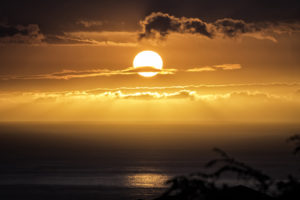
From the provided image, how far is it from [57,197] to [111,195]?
882 centimetres

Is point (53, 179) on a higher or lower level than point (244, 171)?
higher

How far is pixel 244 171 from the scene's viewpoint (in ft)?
13.0

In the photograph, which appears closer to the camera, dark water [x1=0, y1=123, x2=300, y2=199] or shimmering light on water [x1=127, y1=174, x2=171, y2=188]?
dark water [x1=0, y1=123, x2=300, y2=199]

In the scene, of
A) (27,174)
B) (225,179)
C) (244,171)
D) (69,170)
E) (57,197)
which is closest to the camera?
(244,171)

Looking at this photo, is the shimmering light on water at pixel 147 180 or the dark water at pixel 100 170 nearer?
the dark water at pixel 100 170

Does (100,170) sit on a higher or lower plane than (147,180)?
higher

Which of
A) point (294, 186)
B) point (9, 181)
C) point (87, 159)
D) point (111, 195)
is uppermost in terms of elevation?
point (87, 159)

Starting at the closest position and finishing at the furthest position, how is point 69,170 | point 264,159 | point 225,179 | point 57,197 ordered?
point 57,197 < point 225,179 < point 69,170 < point 264,159

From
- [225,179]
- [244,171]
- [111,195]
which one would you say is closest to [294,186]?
[244,171]

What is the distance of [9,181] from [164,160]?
4666 cm

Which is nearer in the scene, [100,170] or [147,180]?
[147,180]

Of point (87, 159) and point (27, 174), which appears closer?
point (27, 174)

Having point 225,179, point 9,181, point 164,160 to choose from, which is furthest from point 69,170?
point 225,179

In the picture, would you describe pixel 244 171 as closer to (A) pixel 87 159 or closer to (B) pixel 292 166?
(B) pixel 292 166
